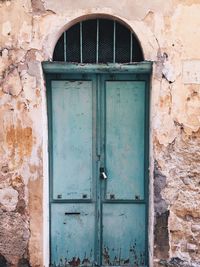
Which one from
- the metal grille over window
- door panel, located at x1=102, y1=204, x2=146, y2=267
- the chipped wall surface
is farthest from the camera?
door panel, located at x1=102, y1=204, x2=146, y2=267

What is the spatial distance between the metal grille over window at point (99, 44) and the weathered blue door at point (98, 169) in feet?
0.61

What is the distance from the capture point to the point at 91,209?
4.73 meters

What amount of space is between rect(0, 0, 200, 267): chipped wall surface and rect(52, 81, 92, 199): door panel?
7.3 inches

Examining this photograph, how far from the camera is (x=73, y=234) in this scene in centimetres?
475

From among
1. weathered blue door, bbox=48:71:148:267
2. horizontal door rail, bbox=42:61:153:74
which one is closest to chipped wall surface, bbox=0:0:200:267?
horizontal door rail, bbox=42:61:153:74

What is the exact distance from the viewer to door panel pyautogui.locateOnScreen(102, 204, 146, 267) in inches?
186

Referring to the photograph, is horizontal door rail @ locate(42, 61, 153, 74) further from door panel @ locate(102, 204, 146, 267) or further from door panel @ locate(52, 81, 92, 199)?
door panel @ locate(102, 204, 146, 267)

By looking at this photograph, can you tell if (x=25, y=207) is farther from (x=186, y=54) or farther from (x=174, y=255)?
(x=186, y=54)

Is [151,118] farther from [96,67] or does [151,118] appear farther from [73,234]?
[73,234]

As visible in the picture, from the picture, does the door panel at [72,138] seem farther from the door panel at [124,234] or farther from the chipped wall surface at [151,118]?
the door panel at [124,234]

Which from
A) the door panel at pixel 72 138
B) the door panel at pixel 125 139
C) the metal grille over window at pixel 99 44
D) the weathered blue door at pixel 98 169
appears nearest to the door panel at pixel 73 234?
the weathered blue door at pixel 98 169

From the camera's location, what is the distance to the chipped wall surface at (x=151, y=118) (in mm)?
4352

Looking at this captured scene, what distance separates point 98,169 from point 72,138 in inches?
16.9

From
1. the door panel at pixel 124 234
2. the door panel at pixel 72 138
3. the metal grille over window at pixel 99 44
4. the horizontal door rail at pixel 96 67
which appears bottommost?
the door panel at pixel 124 234
